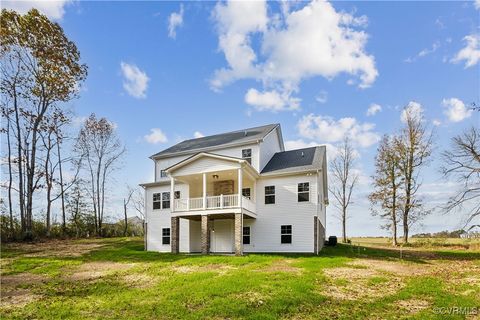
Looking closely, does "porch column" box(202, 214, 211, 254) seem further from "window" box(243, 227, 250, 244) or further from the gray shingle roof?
the gray shingle roof

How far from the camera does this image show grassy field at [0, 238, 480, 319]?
926cm

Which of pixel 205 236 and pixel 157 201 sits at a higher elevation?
pixel 157 201

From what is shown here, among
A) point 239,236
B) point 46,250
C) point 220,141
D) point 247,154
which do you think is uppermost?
point 220,141

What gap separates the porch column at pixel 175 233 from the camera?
22.4 meters

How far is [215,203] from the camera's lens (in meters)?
21.8

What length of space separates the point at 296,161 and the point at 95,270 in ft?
46.5

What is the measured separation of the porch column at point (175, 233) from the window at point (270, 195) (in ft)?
20.2

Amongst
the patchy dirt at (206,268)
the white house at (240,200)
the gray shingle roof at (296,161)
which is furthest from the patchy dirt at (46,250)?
the gray shingle roof at (296,161)

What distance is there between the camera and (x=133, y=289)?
11836mm

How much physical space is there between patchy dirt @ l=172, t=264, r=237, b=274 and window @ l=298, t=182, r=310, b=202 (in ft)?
24.8

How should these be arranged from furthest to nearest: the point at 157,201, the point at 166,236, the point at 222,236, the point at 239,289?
the point at 157,201 < the point at 166,236 < the point at 222,236 < the point at 239,289

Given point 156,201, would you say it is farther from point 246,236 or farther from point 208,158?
point 246,236

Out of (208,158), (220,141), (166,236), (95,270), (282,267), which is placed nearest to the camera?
(282,267)

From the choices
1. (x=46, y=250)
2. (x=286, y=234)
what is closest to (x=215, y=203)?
(x=286, y=234)
